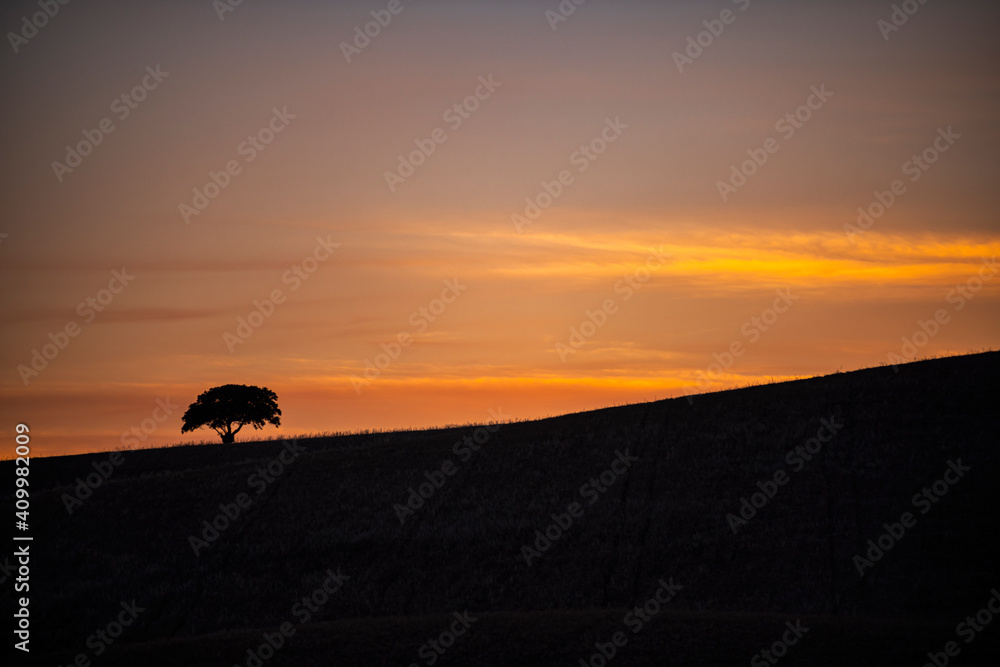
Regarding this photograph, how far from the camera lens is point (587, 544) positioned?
104 feet

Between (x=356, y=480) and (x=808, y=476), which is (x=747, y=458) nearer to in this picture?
(x=808, y=476)

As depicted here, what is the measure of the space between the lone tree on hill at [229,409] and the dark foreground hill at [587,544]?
29.3 meters

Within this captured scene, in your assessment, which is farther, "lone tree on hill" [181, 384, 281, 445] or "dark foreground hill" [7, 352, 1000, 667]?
"lone tree on hill" [181, 384, 281, 445]

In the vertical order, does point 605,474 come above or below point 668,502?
above

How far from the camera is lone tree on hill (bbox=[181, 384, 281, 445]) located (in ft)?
252

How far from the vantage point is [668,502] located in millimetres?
34344

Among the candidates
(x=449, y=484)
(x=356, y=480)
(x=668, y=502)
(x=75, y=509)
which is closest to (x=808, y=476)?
(x=668, y=502)

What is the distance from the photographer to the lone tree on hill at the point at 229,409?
252ft

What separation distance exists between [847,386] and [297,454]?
31668mm

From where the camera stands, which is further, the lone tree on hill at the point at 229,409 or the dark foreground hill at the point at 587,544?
the lone tree on hill at the point at 229,409

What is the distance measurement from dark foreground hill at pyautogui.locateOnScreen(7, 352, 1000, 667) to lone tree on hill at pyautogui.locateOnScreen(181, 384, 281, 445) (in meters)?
29.3

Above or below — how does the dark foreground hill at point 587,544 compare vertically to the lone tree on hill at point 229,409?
below

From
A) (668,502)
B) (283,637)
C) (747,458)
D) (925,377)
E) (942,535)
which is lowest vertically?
(283,637)

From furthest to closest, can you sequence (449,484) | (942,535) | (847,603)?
1. (449,484)
2. (942,535)
3. (847,603)
